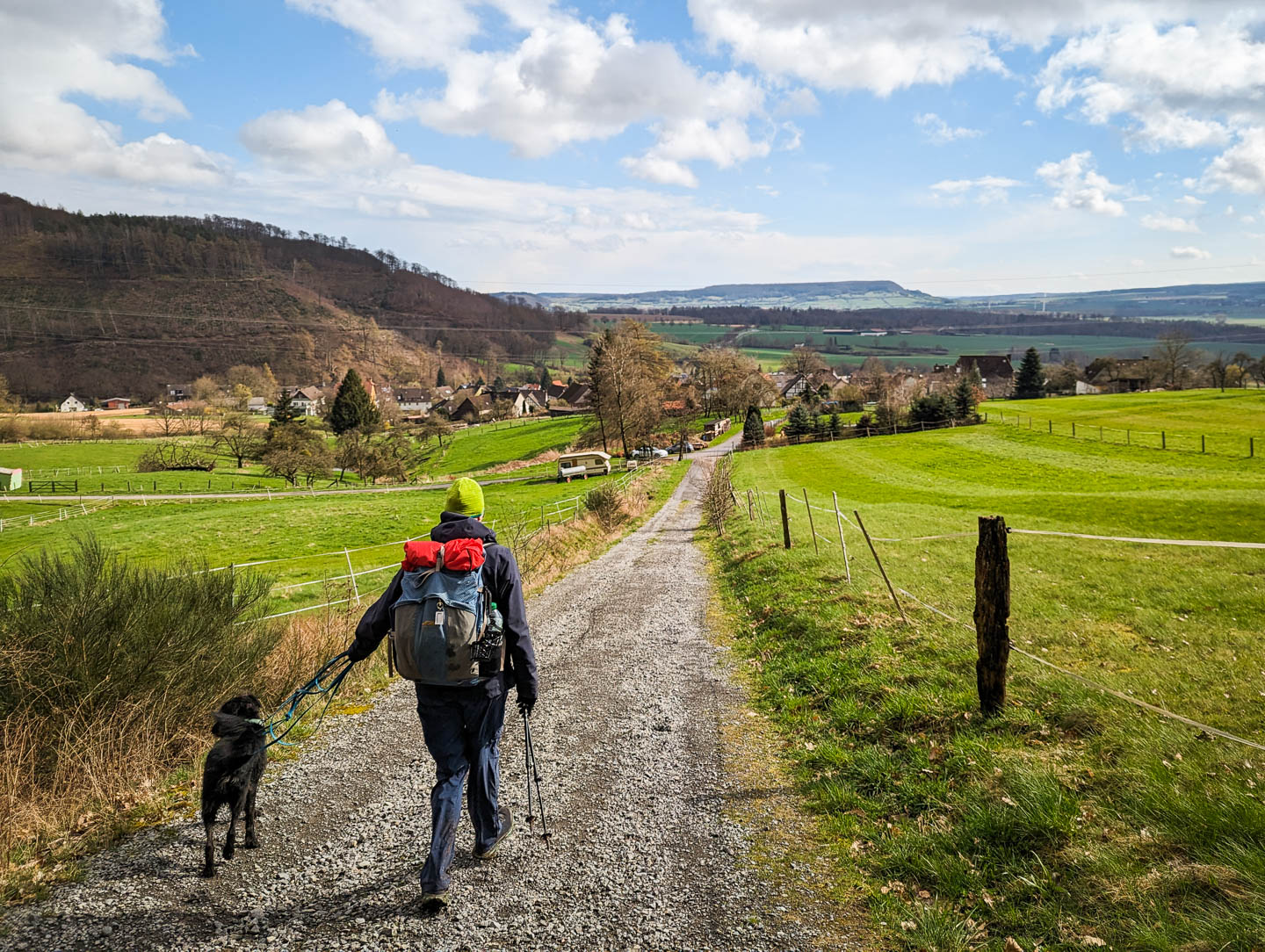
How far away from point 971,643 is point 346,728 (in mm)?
7442

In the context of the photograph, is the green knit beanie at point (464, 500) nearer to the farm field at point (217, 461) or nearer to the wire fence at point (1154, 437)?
the wire fence at point (1154, 437)

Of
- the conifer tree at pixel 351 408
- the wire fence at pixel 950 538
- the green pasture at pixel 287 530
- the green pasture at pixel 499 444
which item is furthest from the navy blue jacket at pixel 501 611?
the conifer tree at pixel 351 408

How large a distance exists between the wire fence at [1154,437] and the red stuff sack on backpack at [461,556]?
167 feet

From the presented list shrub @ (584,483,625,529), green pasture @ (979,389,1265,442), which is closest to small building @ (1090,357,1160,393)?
green pasture @ (979,389,1265,442)

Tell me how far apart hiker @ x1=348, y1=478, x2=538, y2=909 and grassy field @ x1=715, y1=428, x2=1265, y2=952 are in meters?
2.55

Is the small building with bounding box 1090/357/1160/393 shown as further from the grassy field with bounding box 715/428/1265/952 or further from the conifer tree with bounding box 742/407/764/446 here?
the grassy field with bounding box 715/428/1265/952

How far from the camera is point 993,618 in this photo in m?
6.53

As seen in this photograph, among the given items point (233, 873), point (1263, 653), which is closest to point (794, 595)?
point (1263, 653)

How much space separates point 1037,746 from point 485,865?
4.61m

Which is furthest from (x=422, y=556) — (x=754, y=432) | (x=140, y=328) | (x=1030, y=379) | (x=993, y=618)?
(x=140, y=328)

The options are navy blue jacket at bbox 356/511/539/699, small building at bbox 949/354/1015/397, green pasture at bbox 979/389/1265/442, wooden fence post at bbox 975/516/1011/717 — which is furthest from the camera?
small building at bbox 949/354/1015/397

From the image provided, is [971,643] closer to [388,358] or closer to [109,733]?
[109,733]

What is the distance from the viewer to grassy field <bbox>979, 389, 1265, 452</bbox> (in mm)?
50094

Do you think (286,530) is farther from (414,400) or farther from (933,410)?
(414,400)
